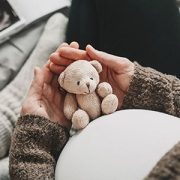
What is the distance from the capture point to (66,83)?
817mm

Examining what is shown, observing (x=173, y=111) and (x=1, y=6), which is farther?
(x=1, y=6)

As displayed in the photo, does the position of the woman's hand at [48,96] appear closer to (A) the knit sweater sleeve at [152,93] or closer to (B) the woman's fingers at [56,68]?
(B) the woman's fingers at [56,68]

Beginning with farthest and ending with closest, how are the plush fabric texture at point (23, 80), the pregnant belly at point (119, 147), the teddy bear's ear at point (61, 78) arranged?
the plush fabric texture at point (23, 80) → the teddy bear's ear at point (61, 78) → the pregnant belly at point (119, 147)

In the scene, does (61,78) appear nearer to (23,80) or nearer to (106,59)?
(106,59)

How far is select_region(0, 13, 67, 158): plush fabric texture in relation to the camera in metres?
1.01

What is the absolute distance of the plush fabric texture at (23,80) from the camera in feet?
3.33

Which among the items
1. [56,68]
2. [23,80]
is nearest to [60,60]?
[56,68]

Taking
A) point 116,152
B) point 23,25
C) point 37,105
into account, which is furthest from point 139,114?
point 23,25

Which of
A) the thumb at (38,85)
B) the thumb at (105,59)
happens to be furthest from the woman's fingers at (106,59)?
the thumb at (38,85)

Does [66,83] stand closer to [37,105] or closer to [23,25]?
[37,105]

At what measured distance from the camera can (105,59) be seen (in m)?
0.87

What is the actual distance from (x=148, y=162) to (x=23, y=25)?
0.71 metres

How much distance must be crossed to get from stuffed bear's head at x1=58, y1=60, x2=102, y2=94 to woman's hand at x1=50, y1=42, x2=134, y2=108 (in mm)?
36

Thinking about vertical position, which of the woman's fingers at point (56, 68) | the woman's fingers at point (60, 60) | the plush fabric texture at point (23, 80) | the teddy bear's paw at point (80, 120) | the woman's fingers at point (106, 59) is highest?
the woman's fingers at point (60, 60)
